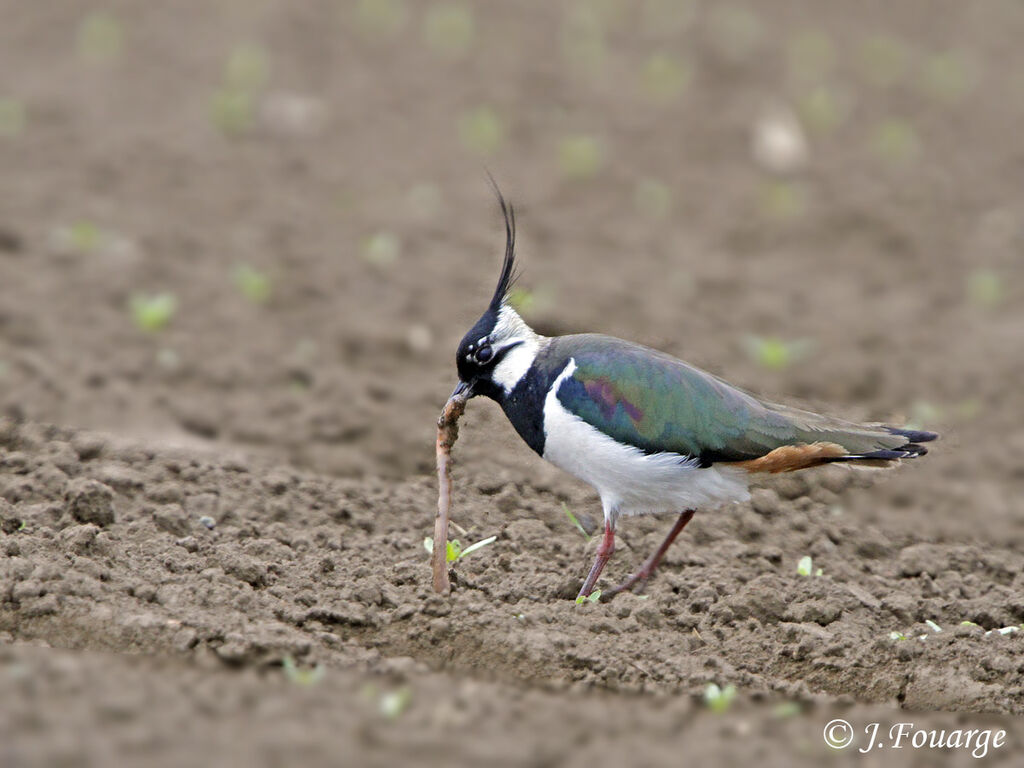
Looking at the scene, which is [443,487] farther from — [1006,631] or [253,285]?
[253,285]

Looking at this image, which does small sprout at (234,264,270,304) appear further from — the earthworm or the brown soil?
the earthworm

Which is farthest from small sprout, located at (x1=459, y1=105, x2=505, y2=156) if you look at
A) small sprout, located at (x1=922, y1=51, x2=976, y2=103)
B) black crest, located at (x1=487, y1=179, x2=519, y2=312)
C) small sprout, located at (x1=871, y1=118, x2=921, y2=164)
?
black crest, located at (x1=487, y1=179, x2=519, y2=312)

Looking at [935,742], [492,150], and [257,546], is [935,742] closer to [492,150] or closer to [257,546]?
[257,546]

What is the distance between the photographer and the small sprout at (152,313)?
8.47 metres

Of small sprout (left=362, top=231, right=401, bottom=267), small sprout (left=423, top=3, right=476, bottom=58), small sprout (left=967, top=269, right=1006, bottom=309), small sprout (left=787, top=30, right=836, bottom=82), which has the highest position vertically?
small sprout (left=423, top=3, right=476, bottom=58)

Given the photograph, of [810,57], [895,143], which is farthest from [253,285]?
[810,57]

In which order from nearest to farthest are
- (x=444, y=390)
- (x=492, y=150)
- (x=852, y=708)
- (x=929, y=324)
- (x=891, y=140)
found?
1. (x=852, y=708)
2. (x=444, y=390)
3. (x=929, y=324)
4. (x=492, y=150)
5. (x=891, y=140)

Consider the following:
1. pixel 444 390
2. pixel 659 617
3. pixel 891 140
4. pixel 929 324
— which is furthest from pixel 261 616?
pixel 891 140

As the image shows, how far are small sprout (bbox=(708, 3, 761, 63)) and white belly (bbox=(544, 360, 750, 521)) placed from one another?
9.32 m

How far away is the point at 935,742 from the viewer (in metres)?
4.43

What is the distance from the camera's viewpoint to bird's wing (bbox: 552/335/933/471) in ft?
18.1

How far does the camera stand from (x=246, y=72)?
1240 centimetres

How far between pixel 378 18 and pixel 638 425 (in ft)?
31.2

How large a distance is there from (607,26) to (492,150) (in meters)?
3.82
